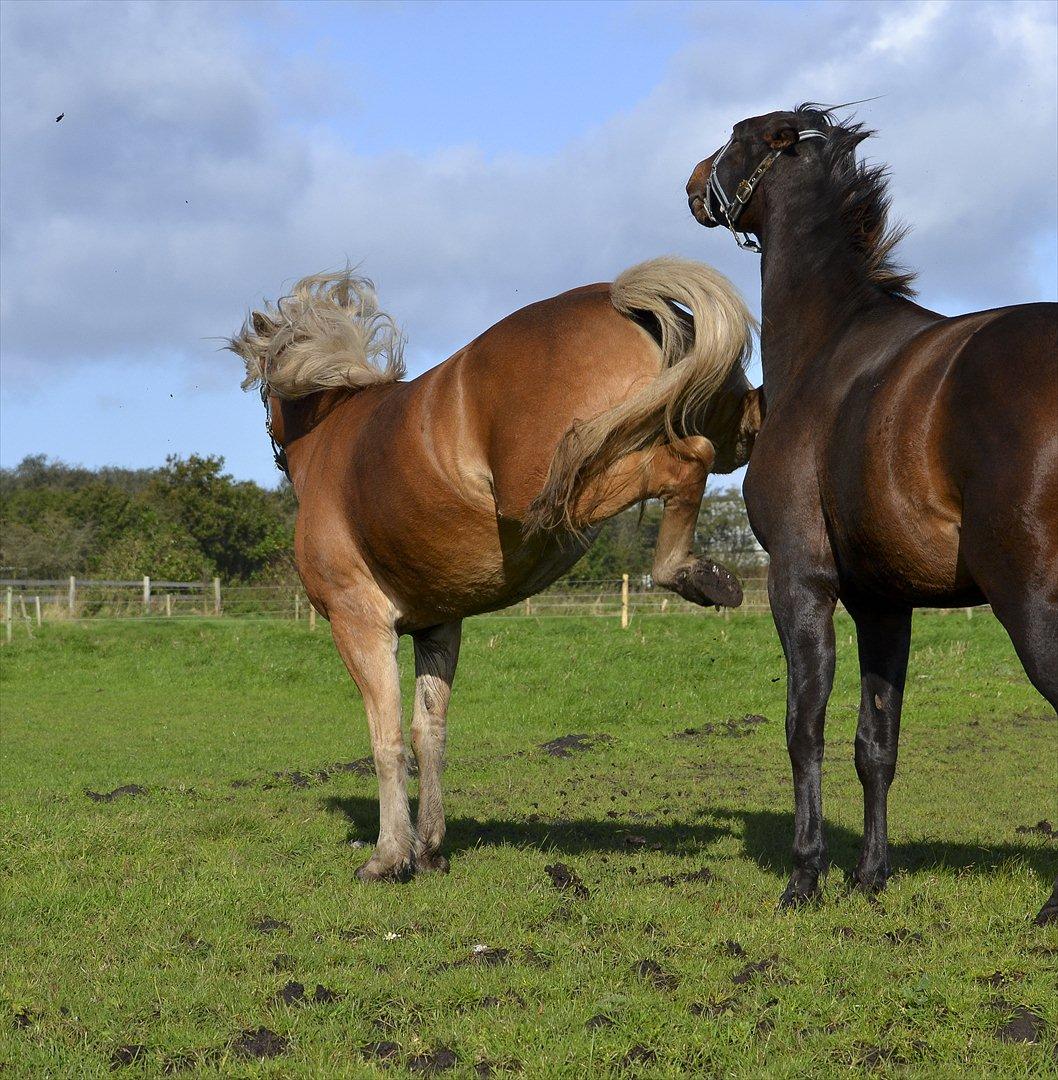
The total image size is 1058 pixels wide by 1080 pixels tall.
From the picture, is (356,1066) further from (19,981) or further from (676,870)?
(676,870)

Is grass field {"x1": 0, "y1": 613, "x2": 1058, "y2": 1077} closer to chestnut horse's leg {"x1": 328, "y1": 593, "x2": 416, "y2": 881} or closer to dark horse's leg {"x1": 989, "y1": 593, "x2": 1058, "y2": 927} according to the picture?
chestnut horse's leg {"x1": 328, "y1": 593, "x2": 416, "y2": 881}

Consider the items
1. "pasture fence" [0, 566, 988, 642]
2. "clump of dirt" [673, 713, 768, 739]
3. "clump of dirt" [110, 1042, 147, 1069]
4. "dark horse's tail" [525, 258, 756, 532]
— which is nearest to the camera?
"clump of dirt" [110, 1042, 147, 1069]

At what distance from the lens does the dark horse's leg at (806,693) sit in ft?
16.1

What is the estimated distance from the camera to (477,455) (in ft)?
18.5

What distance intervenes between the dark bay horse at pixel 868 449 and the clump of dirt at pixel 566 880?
40.1 inches

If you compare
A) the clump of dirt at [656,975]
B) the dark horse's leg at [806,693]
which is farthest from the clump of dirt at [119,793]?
the clump of dirt at [656,975]

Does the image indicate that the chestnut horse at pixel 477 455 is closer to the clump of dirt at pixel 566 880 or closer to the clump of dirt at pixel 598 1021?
the clump of dirt at pixel 566 880

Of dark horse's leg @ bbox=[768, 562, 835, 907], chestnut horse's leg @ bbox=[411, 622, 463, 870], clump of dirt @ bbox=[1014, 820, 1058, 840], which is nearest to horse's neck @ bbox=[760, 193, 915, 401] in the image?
dark horse's leg @ bbox=[768, 562, 835, 907]

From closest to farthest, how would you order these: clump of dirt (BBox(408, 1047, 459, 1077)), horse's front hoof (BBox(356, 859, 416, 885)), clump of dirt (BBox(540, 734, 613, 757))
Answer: clump of dirt (BBox(408, 1047, 459, 1077)), horse's front hoof (BBox(356, 859, 416, 885)), clump of dirt (BBox(540, 734, 613, 757))

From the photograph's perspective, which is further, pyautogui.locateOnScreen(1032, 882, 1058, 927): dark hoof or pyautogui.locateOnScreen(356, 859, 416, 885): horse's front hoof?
pyautogui.locateOnScreen(356, 859, 416, 885): horse's front hoof

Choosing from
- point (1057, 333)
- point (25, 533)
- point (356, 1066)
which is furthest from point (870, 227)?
point (25, 533)

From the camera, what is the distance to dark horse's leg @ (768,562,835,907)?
4918 millimetres

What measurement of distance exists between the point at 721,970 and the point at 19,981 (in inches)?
102

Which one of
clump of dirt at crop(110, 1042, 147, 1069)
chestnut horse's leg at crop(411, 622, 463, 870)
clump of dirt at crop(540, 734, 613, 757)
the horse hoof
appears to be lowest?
clump of dirt at crop(540, 734, 613, 757)
